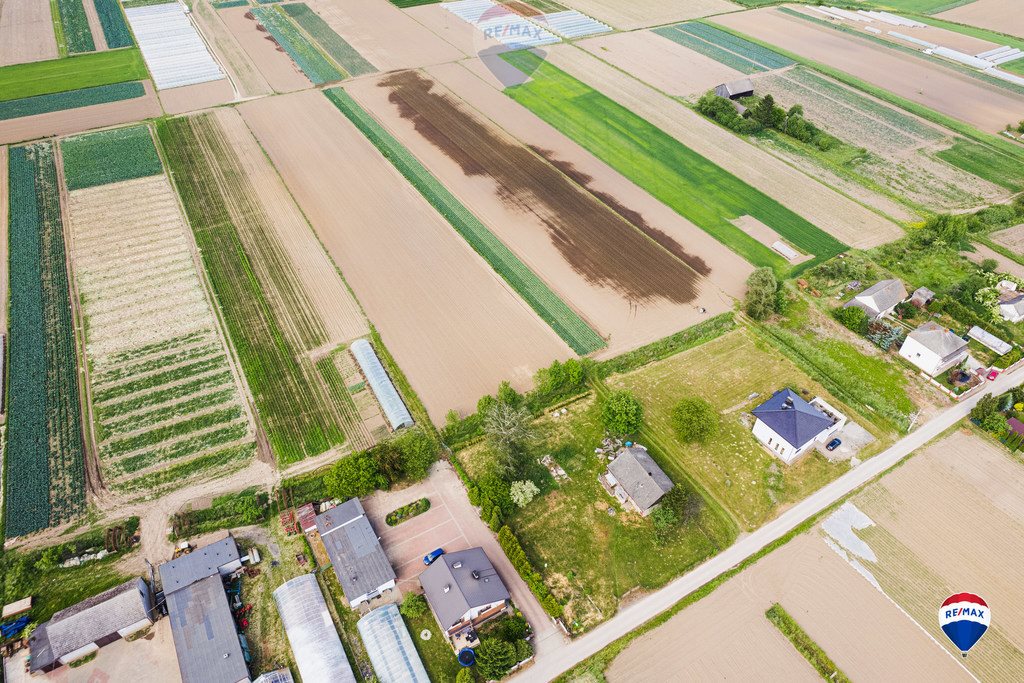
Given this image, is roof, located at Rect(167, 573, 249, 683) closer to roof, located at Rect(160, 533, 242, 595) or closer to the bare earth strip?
roof, located at Rect(160, 533, 242, 595)

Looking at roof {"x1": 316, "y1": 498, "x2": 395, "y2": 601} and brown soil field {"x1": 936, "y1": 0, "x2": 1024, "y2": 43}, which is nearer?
roof {"x1": 316, "y1": 498, "x2": 395, "y2": 601}

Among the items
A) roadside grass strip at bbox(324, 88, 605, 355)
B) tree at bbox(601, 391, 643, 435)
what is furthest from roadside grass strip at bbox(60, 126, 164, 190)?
tree at bbox(601, 391, 643, 435)

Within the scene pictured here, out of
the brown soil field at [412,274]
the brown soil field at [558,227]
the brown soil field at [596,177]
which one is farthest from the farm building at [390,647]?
the brown soil field at [596,177]

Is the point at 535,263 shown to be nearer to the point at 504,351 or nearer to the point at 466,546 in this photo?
the point at 504,351

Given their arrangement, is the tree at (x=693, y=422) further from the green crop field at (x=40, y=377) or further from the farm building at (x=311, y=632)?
the green crop field at (x=40, y=377)

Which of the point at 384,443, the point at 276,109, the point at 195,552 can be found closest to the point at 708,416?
the point at 384,443
